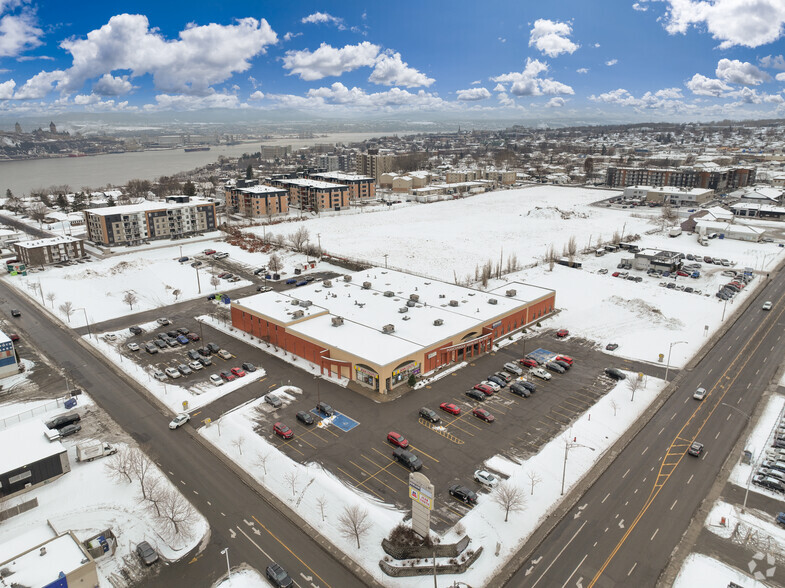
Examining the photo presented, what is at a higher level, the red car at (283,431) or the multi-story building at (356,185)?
the multi-story building at (356,185)

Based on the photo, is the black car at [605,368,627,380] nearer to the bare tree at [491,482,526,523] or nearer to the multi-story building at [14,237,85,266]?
the bare tree at [491,482,526,523]

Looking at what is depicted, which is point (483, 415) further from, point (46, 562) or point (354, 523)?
point (46, 562)

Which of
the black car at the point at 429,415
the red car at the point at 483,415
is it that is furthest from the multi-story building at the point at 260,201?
the red car at the point at 483,415

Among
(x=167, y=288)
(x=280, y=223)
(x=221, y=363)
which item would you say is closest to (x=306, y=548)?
(x=221, y=363)

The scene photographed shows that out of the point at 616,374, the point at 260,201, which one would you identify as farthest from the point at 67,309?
the point at 260,201

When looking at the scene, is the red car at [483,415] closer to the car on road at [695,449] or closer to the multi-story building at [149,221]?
the car on road at [695,449]

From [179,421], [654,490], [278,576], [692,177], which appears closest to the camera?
[278,576]
